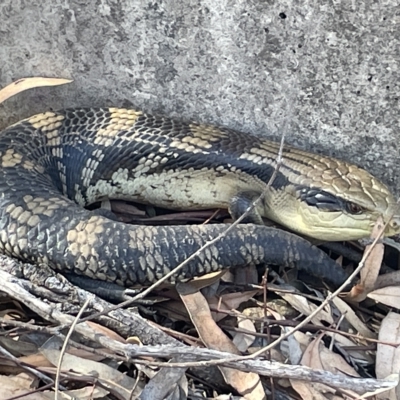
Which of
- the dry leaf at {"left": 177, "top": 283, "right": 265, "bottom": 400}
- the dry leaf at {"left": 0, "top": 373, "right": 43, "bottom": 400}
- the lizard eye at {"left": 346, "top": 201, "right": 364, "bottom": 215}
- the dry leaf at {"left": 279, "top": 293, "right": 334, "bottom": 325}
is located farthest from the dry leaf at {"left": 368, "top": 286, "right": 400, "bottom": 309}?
the dry leaf at {"left": 0, "top": 373, "right": 43, "bottom": 400}

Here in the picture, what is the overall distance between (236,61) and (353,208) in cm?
65

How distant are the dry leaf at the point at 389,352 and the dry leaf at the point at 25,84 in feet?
4.68

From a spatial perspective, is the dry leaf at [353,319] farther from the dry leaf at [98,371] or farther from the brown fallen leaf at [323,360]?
the dry leaf at [98,371]

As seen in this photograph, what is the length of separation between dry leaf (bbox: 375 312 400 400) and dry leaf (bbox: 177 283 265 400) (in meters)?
0.37

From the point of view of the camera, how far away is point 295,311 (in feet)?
7.73

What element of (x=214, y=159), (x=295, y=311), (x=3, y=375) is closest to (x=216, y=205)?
(x=214, y=159)

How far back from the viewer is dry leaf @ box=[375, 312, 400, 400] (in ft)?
7.14

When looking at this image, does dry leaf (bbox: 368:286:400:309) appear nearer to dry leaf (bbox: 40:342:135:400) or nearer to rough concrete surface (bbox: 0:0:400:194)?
rough concrete surface (bbox: 0:0:400:194)

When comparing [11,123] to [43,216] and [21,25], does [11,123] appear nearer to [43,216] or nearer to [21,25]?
[21,25]

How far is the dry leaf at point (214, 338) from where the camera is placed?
2072 mm

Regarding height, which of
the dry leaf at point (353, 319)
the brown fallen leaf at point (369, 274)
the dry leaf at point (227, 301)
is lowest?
the dry leaf at point (353, 319)

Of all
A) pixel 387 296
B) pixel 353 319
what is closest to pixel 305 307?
pixel 353 319

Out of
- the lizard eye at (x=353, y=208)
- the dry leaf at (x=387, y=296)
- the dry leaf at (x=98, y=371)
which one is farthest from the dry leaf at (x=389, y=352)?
the dry leaf at (x=98, y=371)

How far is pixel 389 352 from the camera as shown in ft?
7.32
